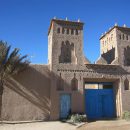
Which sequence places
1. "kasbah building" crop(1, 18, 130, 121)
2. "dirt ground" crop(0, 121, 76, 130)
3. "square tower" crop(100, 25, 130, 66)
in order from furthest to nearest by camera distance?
"square tower" crop(100, 25, 130, 66)
"kasbah building" crop(1, 18, 130, 121)
"dirt ground" crop(0, 121, 76, 130)

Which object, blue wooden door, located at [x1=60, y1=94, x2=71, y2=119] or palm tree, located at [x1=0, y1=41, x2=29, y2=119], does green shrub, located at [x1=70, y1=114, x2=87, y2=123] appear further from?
palm tree, located at [x1=0, y1=41, x2=29, y2=119]

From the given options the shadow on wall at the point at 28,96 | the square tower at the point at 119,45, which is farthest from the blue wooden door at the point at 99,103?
the shadow on wall at the point at 28,96

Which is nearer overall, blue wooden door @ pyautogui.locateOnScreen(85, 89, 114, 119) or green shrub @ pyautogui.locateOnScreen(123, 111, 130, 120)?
green shrub @ pyautogui.locateOnScreen(123, 111, 130, 120)

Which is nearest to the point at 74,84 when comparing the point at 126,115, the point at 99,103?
the point at 99,103

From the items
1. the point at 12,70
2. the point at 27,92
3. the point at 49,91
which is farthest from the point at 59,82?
the point at 12,70

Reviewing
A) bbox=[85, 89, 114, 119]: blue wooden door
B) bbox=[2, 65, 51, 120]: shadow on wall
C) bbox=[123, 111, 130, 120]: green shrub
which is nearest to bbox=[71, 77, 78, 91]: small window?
bbox=[85, 89, 114, 119]: blue wooden door

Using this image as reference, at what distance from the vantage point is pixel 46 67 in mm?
18609

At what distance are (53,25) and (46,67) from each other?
3.74m

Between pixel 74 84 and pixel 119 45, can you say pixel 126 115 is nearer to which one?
pixel 74 84

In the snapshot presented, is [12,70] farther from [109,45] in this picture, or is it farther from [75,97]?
[109,45]

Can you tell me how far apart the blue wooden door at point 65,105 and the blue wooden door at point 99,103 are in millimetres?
2259

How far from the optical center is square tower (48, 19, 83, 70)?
1910 centimetres

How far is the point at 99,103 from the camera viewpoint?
20453mm

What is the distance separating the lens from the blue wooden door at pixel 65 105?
59.8 ft
